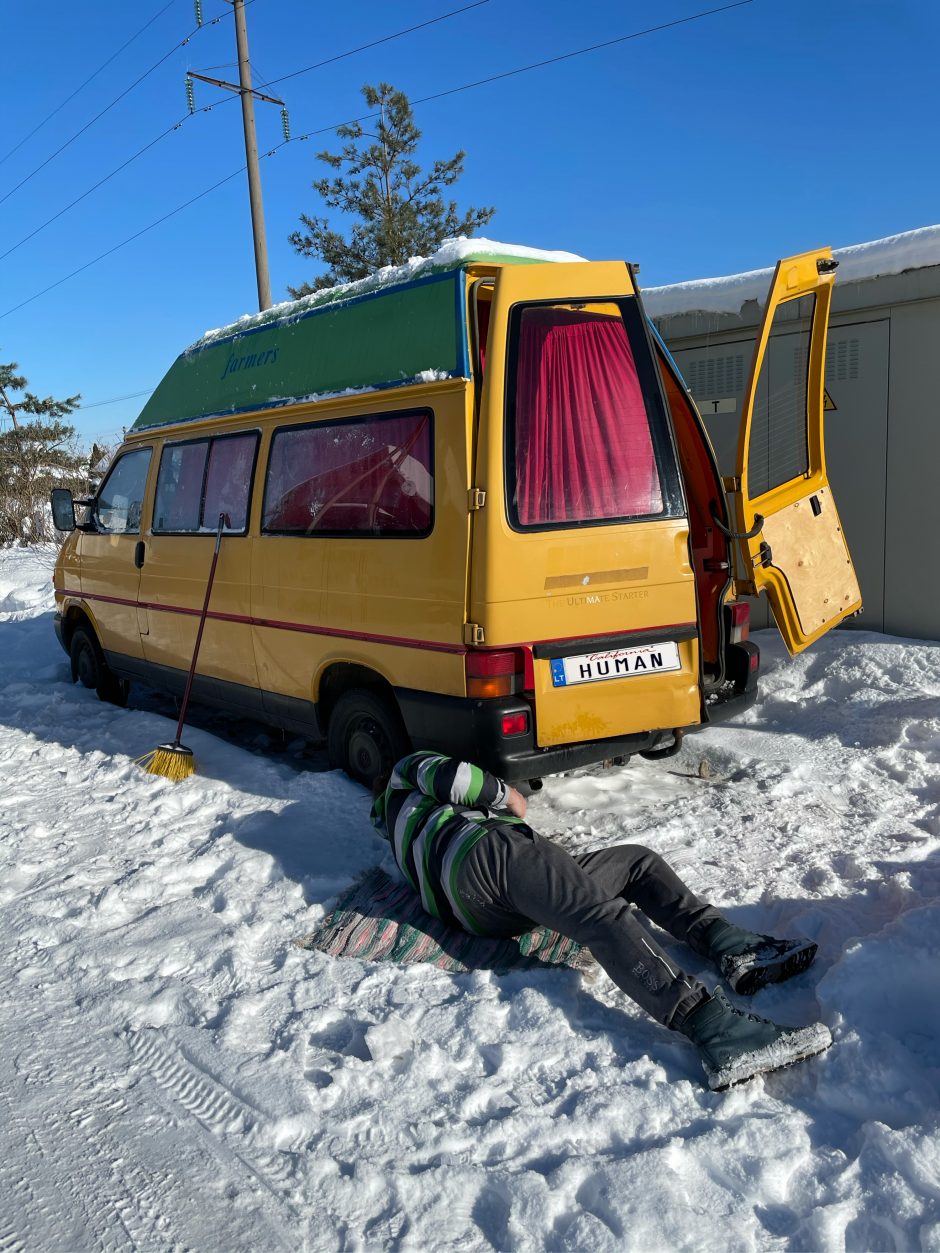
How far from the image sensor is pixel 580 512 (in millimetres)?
4039

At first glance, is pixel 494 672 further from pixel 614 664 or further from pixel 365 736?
pixel 365 736

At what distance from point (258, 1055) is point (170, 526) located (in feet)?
13.7

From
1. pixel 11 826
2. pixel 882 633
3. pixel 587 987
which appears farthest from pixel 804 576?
pixel 11 826

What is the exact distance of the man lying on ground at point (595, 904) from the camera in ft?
8.59

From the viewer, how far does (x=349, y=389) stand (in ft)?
15.3

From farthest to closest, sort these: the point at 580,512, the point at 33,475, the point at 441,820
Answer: the point at 33,475 < the point at 580,512 < the point at 441,820

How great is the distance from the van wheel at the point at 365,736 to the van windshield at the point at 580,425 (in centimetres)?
124

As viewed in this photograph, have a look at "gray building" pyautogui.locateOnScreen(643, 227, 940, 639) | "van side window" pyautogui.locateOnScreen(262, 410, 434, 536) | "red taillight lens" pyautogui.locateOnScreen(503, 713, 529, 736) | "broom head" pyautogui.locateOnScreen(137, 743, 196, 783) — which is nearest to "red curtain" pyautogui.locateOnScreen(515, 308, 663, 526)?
"van side window" pyautogui.locateOnScreen(262, 410, 434, 536)

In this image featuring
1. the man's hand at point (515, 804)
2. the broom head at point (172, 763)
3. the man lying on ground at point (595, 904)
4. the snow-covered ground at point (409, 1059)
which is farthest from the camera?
the broom head at point (172, 763)

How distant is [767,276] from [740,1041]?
619cm

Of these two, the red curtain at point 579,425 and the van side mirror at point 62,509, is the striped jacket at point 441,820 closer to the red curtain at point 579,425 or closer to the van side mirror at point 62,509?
the red curtain at point 579,425

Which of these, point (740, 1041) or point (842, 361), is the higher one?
point (842, 361)

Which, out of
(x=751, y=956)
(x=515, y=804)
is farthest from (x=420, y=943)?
(x=751, y=956)

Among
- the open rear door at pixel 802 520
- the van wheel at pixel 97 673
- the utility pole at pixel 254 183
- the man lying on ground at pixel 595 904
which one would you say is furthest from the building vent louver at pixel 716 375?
the utility pole at pixel 254 183
